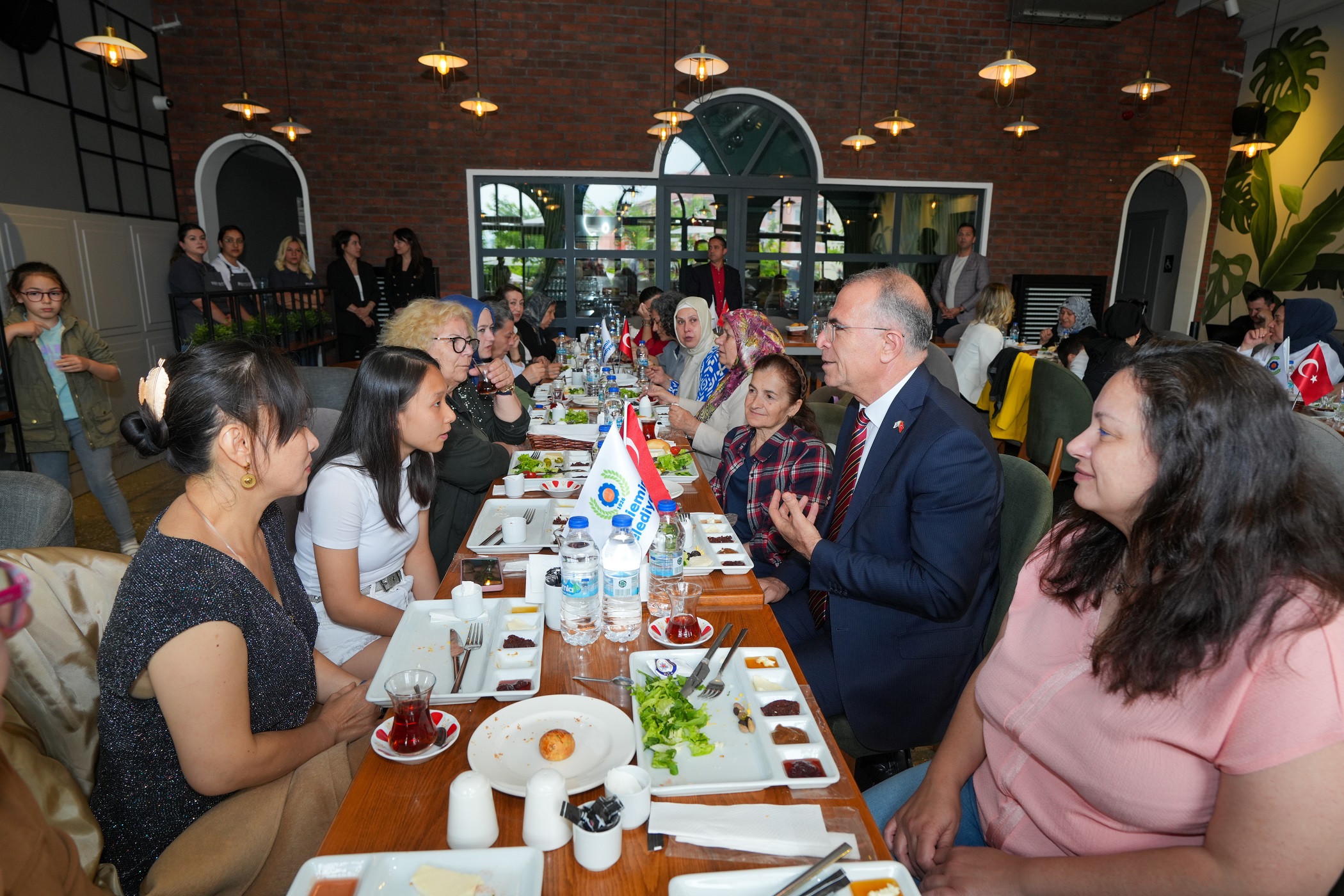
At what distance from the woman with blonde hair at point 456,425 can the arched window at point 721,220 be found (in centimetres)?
555

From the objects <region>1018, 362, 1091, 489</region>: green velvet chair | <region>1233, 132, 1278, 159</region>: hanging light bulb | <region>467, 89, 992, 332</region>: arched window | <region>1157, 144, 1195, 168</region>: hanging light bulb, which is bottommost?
<region>1018, 362, 1091, 489</region>: green velvet chair

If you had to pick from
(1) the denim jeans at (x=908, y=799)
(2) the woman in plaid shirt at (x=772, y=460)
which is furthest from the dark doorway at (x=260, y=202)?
(1) the denim jeans at (x=908, y=799)

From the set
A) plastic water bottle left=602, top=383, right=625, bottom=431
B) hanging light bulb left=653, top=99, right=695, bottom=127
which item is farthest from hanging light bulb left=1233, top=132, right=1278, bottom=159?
plastic water bottle left=602, top=383, right=625, bottom=431

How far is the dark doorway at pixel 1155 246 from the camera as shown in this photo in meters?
9.52

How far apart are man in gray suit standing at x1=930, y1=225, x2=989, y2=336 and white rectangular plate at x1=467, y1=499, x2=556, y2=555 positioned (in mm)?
7115

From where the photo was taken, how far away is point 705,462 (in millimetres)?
3643

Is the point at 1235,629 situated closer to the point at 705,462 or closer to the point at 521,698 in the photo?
the point at 521,698

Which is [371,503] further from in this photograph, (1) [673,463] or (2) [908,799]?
(2) [908,799]

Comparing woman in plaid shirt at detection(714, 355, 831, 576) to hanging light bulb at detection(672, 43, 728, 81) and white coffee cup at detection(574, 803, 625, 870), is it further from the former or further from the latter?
hanging light bulb at detection(672, 43, 728, 81)

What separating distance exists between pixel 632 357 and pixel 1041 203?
5.73 meters

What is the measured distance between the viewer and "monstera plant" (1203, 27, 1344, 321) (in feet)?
24.6

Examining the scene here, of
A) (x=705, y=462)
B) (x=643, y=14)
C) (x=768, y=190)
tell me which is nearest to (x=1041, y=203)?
(x=768, y=190)

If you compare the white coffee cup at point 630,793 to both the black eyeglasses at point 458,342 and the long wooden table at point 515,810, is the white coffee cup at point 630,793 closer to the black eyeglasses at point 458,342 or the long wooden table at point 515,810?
the long wooden table at point 515,810

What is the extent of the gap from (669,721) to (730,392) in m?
2.40
